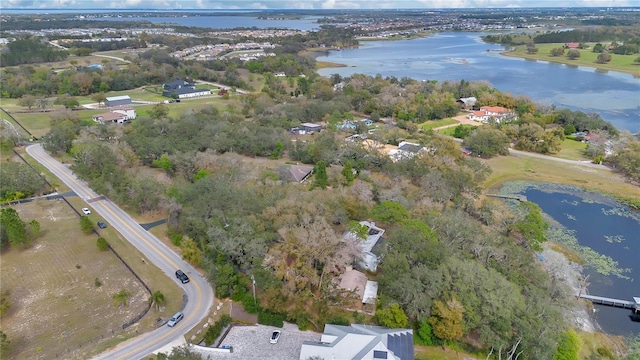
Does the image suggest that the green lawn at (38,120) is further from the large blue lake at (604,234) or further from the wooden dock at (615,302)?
the wooden dock at (615,302)

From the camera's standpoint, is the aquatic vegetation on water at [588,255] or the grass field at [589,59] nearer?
the aquatic vegetation on water at [588,255]

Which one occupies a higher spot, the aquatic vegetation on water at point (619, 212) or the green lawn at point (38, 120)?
the green lawn at point (38, 120)

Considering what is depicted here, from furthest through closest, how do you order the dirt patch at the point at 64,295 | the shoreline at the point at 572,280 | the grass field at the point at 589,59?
the grass field at the point at 589,59 < the shoreline at the point at 572,280 < the dirt patch at the point at 64,295

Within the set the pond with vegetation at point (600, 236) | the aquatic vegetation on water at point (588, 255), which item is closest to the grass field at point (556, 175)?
the pond with vegetation at point (600, 236)

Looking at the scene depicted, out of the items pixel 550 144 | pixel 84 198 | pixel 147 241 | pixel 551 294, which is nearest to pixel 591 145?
pixel 550 144

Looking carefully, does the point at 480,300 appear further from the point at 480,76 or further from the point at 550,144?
the point at 480,76

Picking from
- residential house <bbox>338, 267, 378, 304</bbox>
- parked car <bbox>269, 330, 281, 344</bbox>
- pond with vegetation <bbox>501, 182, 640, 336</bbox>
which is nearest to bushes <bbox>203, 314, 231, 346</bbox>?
parked car <bbox>269, 330, 281, 344</bbox>
